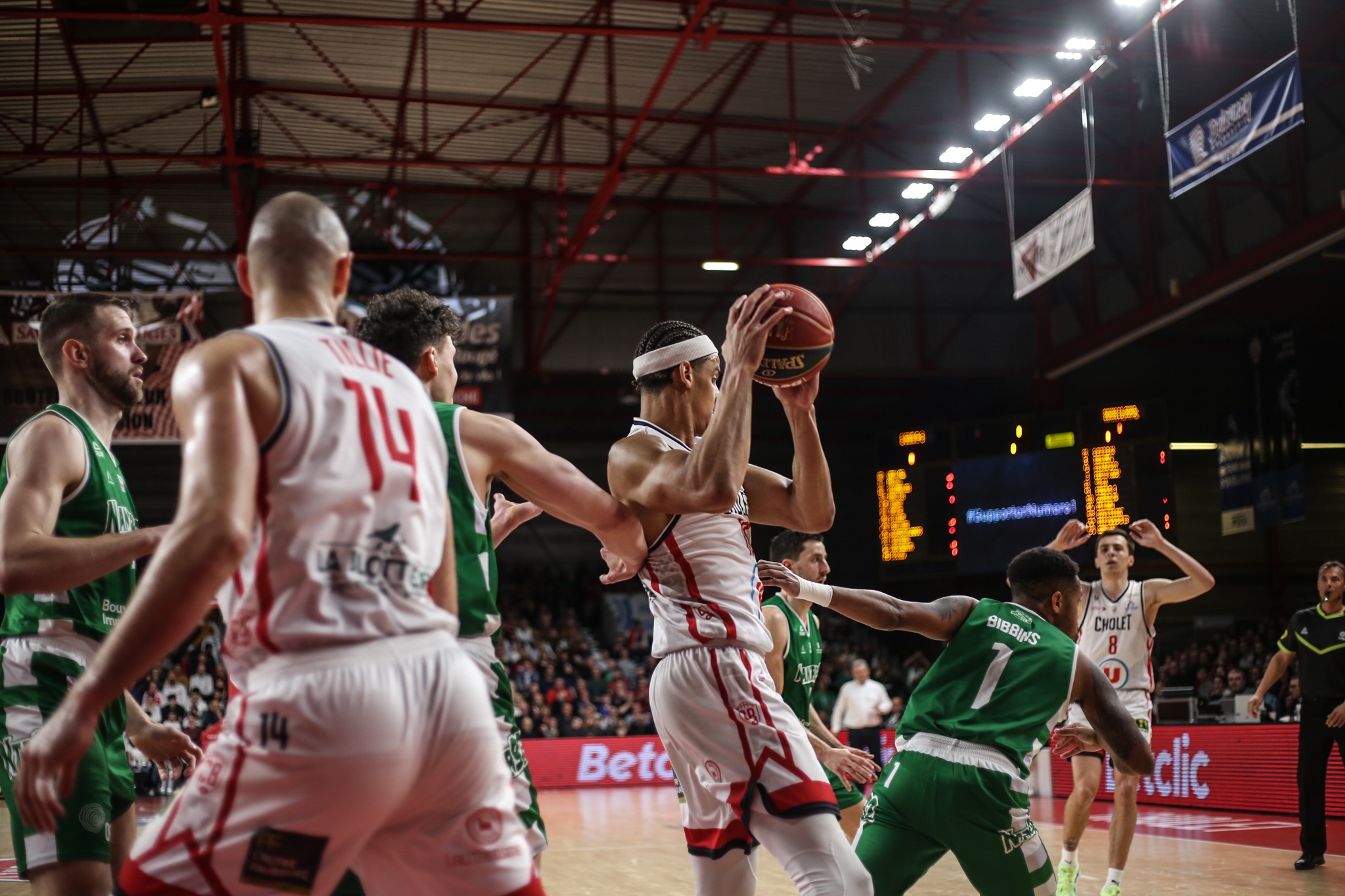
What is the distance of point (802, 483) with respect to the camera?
443cm

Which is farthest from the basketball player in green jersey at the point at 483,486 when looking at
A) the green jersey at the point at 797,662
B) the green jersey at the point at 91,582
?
the green jersey at the point at 797,662

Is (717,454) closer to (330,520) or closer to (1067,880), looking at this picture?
(330,520)

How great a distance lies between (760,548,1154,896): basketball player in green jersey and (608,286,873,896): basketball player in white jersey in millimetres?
570

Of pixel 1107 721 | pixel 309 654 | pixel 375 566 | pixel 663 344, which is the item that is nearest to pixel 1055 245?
pixel 1107 721

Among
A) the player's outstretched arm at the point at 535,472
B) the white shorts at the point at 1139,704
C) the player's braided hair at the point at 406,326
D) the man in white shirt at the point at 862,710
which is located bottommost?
the man in white shirt at the point at 862,710

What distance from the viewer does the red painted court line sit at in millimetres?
10461

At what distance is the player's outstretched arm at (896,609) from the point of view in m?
4.60

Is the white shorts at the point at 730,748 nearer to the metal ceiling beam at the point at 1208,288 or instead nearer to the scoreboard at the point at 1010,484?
the metal ceiling beam at the point at 1208,288

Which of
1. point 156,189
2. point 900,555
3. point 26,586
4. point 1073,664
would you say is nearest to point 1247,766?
point 900,555

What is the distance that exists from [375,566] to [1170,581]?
785cm

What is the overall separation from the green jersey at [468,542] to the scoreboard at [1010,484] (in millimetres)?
15364

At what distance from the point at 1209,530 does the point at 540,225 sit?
49.1ft

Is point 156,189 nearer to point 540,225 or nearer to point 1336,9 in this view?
point 540,225

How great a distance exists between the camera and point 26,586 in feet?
10.8
